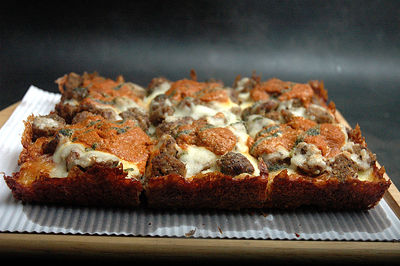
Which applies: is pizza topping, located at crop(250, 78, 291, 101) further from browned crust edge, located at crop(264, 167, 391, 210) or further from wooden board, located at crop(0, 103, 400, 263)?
wooden board, located at crop(0, 103, 400, 263)

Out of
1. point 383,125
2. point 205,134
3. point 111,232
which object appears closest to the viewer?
point 111,232

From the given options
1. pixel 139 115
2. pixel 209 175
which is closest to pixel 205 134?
pixel 209 175

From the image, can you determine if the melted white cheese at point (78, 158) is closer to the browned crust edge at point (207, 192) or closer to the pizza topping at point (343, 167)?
the browned crust edge at point (207, 192)

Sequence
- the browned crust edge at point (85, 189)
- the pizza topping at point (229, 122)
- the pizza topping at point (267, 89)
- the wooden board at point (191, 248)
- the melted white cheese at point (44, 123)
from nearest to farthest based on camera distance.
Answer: the wooden board at point (191, 248), the browned crust edge at point (85, 189), the pizza topping at point (229, 122), the melted white cheese at point (44, 123), the pizza topping at point (267, 89)

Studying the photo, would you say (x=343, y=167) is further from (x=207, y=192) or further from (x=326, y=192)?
(x=207, y=192)

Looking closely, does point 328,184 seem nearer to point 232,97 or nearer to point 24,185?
point 232,97

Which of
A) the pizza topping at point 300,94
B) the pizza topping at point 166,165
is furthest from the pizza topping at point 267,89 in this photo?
the pizza topping at point 166,165

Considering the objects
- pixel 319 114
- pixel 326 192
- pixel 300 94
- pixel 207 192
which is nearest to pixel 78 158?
pixel 207 192
